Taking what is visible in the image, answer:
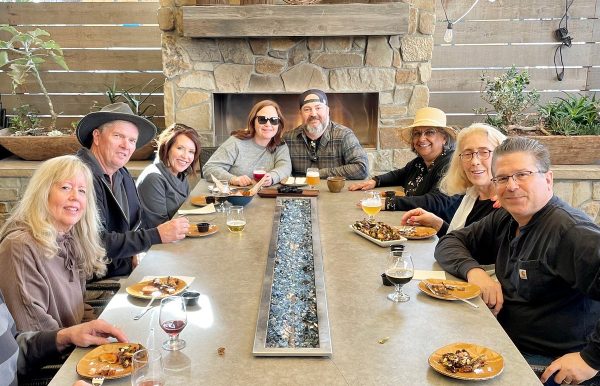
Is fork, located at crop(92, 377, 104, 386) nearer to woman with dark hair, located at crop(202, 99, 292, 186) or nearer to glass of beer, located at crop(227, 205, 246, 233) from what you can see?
glass of beer, located at crop(227, 205, 246, 233)

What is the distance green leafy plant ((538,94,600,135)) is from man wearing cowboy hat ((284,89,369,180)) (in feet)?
6.30

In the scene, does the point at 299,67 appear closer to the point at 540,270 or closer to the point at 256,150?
the point at 256,150

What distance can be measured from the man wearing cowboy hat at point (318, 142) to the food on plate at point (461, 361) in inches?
113

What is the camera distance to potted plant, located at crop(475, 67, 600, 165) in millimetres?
4984

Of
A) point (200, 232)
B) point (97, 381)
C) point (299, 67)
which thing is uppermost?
point (299, 67)

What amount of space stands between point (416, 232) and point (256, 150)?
1.81 meters

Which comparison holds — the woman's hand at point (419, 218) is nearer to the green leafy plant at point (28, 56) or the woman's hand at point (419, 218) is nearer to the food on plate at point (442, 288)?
the food on plate at point (442, 288)

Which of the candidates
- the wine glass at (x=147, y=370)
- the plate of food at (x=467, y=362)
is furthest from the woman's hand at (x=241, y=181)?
the wine glass at (x=147, y=370)

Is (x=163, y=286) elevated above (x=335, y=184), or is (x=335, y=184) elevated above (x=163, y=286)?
(x=335, y=184)

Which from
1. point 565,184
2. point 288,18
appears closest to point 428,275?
point 288,18

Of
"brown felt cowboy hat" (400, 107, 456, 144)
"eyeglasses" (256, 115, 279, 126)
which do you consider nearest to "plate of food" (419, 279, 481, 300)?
"brown felt cowboy hat" (400, 107, 456, 144)

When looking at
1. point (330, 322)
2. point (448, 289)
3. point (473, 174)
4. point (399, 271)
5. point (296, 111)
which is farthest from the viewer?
point (296, 111)

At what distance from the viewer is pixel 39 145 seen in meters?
5.23

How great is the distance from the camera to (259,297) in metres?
1.97
